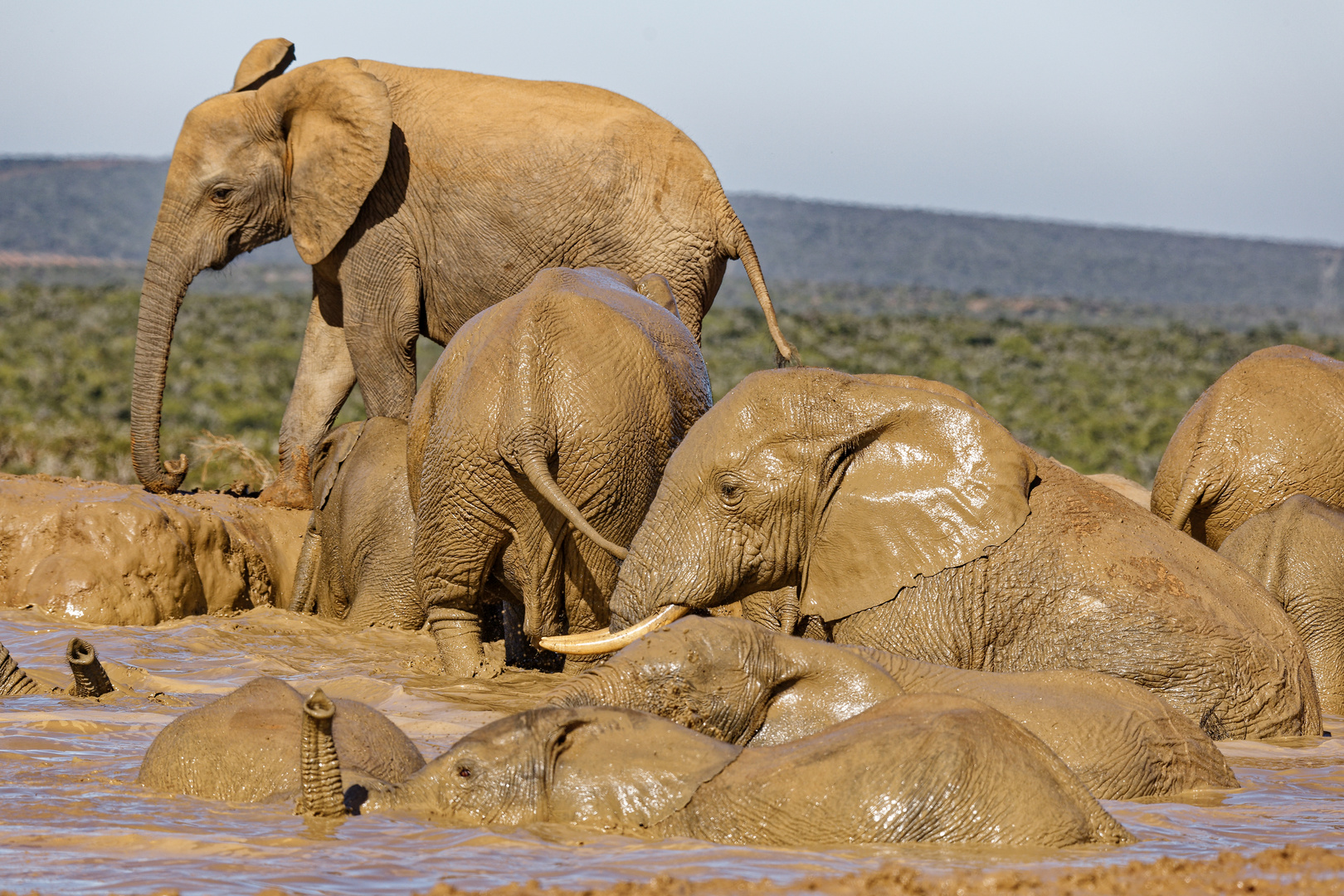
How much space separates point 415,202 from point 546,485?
421cm

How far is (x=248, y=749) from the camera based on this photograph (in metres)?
4.53

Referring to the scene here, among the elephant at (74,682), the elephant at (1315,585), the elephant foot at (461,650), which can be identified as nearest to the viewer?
the elephant at (74,682)

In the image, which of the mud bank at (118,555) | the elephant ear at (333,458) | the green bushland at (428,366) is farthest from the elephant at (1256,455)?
the green bushland at (428,366)

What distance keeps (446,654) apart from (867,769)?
308 centimetres

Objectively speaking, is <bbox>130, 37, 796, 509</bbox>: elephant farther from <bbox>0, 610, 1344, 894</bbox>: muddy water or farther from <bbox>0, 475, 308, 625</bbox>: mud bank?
<bbox>0, 610, 1344, 894</bbox>: muddy water

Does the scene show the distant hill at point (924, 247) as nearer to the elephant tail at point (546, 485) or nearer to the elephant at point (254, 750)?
the elephant tail at point (546, 485)

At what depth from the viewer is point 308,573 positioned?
28.5ft

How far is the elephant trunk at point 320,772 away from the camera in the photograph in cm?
384

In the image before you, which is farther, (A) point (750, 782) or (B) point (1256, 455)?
(B) point (1256, 455)

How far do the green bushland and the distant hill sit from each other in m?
56.8

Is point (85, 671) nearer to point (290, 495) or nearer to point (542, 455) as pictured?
point (542, 455)

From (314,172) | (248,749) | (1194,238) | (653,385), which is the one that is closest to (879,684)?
(248,749)

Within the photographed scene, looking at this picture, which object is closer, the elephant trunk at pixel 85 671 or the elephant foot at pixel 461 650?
the elephant trunk at pixel 85 671

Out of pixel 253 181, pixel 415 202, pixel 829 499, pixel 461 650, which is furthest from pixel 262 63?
pixel 829 499
